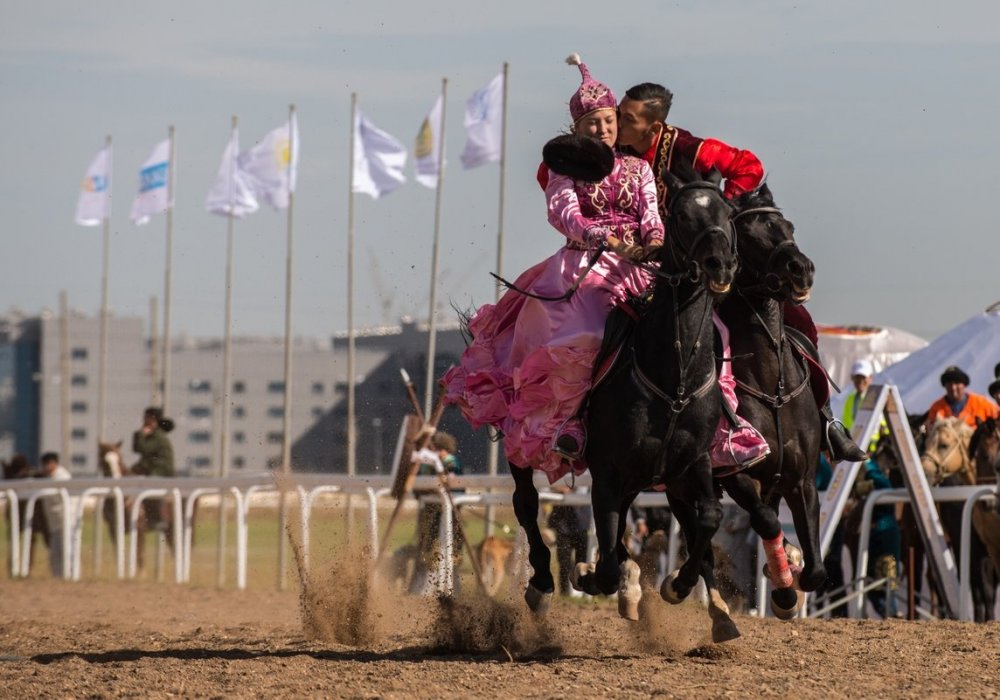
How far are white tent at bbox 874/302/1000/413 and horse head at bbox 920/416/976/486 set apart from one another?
7.58 feet

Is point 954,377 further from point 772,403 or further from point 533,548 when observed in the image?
point 533,548

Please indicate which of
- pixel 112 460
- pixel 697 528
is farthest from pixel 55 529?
pixel 697 528

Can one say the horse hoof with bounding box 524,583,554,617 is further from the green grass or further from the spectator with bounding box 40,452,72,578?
the spectator with bounding box 40,452,72,578

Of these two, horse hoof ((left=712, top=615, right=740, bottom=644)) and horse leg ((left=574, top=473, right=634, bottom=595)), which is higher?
horse leg ((left=574, top=473, right=634, bottom=595))

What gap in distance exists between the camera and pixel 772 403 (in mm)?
8430

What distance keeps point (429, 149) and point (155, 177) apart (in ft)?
26.0

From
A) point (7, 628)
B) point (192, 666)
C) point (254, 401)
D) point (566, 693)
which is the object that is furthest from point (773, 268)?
point (254, 401)

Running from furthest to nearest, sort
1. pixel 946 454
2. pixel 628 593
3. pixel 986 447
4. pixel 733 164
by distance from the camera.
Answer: pixel 946 454 < pixel 986 447 < pixel 733 164 < pixel 628 593

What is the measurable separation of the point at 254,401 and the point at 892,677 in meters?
83.7

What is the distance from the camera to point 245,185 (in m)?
30.2

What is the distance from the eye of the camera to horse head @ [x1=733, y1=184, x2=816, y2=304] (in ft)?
26.2

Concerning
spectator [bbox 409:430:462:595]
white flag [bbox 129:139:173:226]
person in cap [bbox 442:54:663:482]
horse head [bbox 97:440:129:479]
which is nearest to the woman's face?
person in cap [bbox 442:54:663:482]

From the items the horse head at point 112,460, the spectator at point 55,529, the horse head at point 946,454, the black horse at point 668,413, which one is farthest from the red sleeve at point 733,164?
the horse head at point 112,460

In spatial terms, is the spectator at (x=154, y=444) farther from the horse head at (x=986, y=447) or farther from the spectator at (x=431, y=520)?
the horse head at (x=986, y=447)
